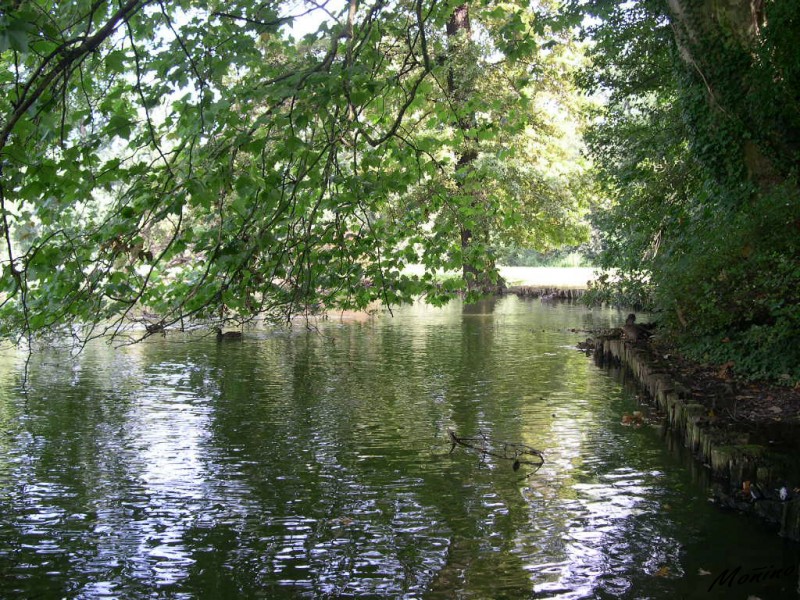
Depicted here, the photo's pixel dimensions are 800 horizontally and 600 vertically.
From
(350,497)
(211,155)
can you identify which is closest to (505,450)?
(350,497)

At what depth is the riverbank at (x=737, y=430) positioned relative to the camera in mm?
7305

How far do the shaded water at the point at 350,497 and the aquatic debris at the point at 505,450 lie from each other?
0.45 feet

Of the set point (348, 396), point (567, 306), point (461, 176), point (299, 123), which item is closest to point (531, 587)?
point (299, 123)

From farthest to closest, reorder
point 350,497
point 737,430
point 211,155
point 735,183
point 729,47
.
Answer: point 735,183 < point 729,47 < point 737,430 < point 350,497 < point 211,155

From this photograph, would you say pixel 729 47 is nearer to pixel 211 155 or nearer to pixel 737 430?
pixel 737 430

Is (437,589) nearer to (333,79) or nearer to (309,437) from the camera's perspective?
(333,79)

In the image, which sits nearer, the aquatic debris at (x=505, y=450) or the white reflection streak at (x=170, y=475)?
the white reflection streak at (x=170, y=475)

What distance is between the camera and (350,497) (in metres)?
8.04

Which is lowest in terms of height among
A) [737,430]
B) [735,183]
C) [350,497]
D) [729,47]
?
[350,497]

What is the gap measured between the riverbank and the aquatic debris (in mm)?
1860

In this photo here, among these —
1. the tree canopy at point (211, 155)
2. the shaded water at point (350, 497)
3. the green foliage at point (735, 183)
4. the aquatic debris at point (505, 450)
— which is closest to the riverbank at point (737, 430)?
the shaded water at point (350, 497)

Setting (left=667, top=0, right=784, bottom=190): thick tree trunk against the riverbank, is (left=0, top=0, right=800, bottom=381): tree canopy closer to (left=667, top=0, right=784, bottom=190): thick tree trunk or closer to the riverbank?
(left=667, top=0, right=784, bottom=190): thick tree trunk

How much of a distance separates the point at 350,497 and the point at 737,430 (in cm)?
446

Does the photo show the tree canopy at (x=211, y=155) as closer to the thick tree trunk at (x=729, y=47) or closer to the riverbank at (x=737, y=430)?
the riverbank at (x=737, y=430)
